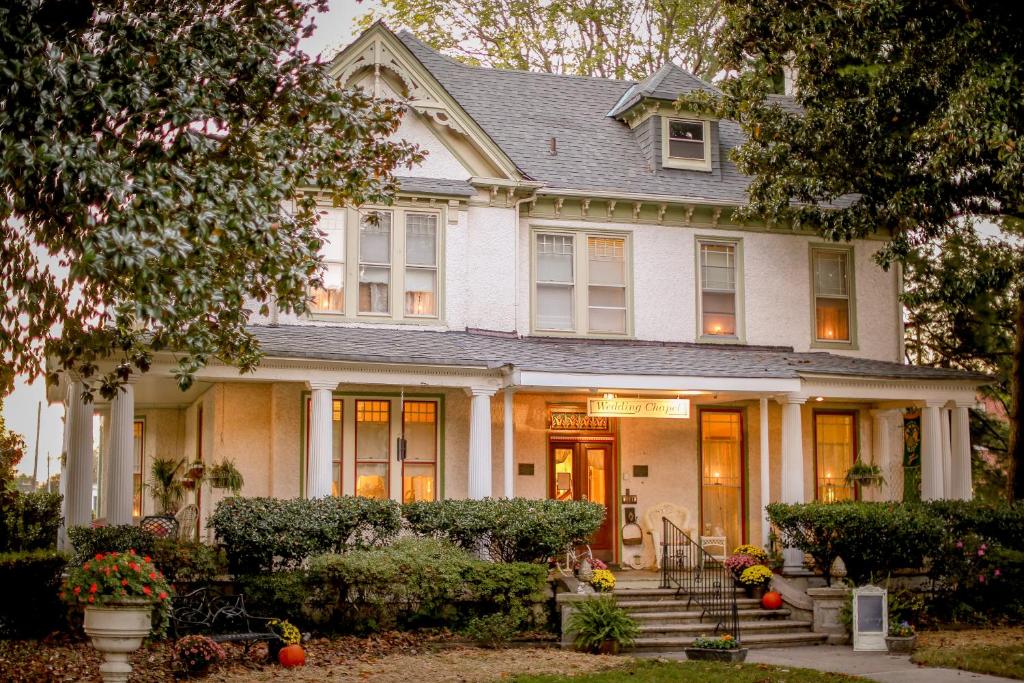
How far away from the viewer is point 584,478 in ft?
68.5

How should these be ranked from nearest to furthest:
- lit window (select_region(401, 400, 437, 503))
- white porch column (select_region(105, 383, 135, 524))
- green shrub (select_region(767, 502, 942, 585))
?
white porch column (select_region(105, 383, 135, 524)) → green shrub (select_region(767, 502, 942, 585)) → lit window (select_region(401, 400, 437, 503))

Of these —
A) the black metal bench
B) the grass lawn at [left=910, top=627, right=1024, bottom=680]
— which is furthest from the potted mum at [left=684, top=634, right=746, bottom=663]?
the black metal bench

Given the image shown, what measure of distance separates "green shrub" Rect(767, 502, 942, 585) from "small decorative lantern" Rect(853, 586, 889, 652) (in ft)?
4.99

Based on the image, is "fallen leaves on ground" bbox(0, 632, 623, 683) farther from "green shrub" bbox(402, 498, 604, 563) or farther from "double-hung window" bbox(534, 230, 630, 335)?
"double-hung window" bbox(534, 230, 630, 335)

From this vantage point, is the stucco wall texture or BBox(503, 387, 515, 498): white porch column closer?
BBox(503, 387, 515, 498): white porch column

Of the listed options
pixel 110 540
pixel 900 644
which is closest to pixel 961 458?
pixel 900 644

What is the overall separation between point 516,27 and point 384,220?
14798mm

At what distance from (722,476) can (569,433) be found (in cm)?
305

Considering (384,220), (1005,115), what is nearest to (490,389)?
(384,220)

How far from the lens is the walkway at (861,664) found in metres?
13.7

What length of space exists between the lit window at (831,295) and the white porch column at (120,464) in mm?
12619

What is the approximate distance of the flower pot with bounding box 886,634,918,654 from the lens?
15.9 meters

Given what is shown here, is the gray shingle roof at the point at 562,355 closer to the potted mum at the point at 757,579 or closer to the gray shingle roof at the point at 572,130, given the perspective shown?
the gray shingle roof at the point at 572,130

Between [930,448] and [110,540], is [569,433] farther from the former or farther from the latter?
[110,540]
